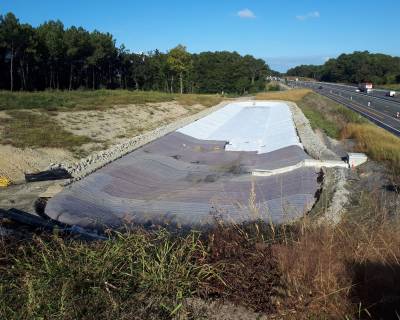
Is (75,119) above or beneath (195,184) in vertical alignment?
above

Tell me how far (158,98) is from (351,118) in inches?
831

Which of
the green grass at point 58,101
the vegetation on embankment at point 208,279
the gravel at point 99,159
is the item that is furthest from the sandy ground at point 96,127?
the vegetation on embankment at point 208,279

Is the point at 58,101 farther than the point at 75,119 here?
Yes

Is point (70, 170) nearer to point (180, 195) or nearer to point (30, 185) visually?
point (30, 185)

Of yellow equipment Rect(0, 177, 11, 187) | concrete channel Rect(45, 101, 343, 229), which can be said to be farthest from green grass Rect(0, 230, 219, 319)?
yellow equipment Rect(0, 177, 11, 187)

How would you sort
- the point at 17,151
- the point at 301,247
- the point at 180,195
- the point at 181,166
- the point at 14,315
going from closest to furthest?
the point at 14,315 < the point at 301,247 < the point at 180,195 < the point at 17,151 < the point at 181,166

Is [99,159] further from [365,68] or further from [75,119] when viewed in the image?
[365,68]

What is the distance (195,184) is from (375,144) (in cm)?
1169

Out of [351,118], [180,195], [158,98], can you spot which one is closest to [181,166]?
[180,195]

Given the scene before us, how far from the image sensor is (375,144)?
2441cm

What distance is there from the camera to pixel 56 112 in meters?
30.0

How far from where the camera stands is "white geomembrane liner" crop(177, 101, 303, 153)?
2861 cm

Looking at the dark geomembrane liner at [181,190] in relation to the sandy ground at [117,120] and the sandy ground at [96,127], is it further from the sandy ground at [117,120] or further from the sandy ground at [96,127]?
the sandy ground at [117,120]

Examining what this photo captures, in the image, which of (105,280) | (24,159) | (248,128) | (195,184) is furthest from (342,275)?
(248,128)
